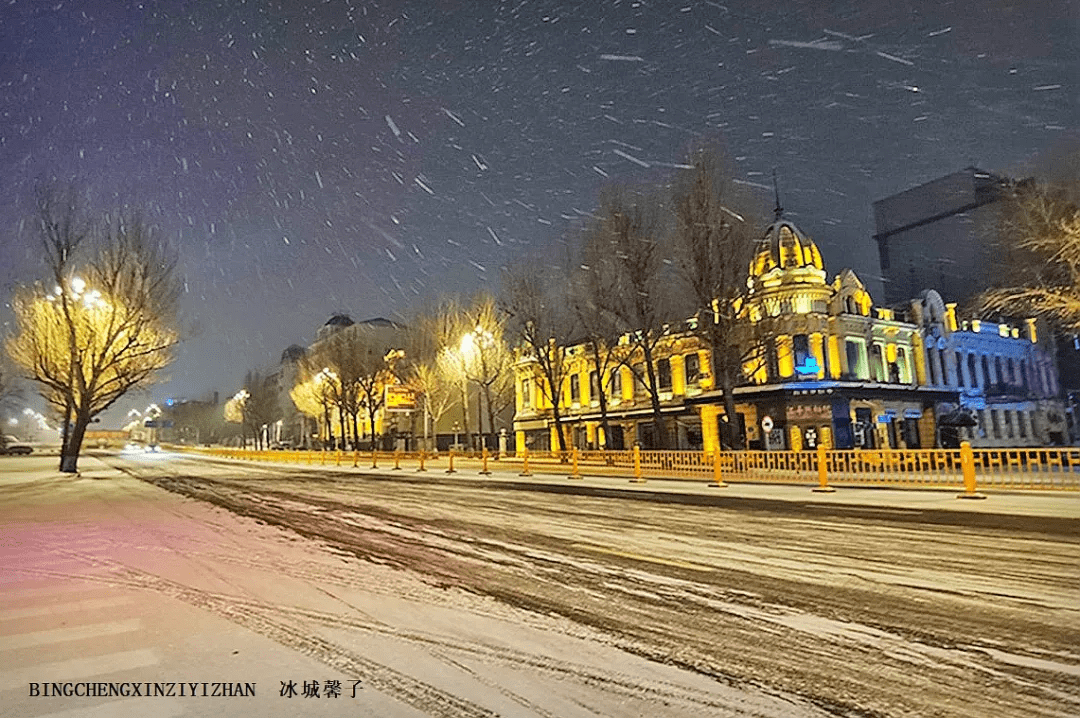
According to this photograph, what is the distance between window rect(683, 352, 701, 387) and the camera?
1778 inches

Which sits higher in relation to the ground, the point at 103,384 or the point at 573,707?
the point at 103,384

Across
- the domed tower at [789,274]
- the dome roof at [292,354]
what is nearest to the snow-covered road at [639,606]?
the domed tower at [789,274]

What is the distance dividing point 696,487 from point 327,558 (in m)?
14.8

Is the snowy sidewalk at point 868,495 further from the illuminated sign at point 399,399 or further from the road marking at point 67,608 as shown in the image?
the illuminated sign at point 399,399

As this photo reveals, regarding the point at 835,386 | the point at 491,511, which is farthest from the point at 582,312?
the point at 491,511

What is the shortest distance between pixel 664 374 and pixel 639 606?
42611 mm

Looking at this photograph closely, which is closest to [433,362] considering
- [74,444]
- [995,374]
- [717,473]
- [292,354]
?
[74,444]

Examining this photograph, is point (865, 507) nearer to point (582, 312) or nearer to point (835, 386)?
point (582, 312)

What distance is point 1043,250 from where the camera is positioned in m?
21.2

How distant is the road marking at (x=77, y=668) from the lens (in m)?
4.50

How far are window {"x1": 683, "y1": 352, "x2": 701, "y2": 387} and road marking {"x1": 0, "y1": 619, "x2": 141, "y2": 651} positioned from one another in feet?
137

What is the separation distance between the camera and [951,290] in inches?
2729

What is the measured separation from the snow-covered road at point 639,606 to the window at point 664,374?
34.9 meters

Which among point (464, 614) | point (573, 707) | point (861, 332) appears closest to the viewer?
point (573, 707)
